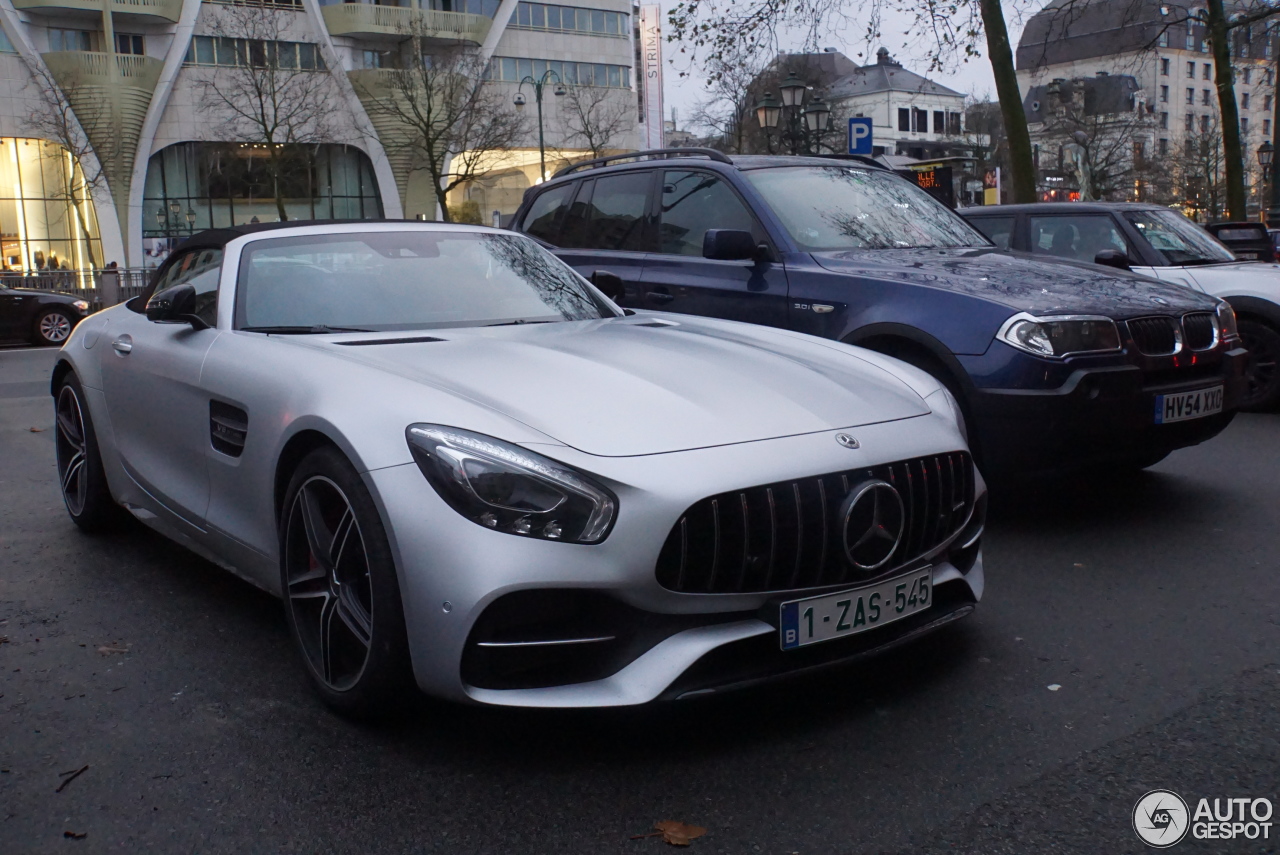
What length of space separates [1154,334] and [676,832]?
143 inches

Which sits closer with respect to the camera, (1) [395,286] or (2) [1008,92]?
(1) [395,286]

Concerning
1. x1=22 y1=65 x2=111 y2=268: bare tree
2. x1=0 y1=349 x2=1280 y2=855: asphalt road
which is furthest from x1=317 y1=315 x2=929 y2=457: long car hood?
x1=22 y1=65 x2=111 y2=268: bare tree

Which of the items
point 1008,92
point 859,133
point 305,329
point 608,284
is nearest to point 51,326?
point 859,133

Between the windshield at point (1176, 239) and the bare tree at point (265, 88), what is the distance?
41.3 m

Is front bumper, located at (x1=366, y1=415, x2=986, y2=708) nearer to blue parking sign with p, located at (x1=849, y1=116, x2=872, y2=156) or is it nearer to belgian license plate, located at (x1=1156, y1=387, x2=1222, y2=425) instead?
belgian license plate, located at (x1=1156, y1=387, x2=1222, y2=425)

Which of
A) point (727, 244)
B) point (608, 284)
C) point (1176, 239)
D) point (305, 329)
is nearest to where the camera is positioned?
Result: point (305, 329)

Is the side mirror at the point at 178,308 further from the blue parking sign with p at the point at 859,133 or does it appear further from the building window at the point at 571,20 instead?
the building window at the point at 571,20

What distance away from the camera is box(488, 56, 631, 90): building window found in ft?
193

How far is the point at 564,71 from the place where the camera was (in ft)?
199

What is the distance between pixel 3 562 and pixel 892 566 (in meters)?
3.79

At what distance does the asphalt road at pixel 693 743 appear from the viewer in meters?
2.60

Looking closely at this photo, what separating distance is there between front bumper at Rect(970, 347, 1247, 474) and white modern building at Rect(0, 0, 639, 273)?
4298 centimetres

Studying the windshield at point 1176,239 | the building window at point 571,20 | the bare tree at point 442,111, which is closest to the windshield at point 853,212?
the windshield at point 1176,239

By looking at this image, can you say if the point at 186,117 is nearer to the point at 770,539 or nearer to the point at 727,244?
the point at 727,244
